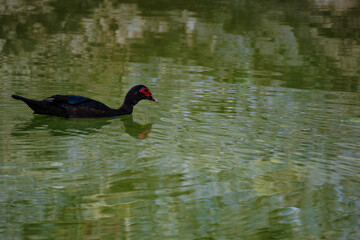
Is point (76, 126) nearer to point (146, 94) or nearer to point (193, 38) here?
point (146, 94)

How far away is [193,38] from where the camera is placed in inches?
720

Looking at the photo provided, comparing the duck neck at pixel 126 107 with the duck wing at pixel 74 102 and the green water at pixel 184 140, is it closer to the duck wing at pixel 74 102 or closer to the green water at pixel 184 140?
the green water at pixel 184 140

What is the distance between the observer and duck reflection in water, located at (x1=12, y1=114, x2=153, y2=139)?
28.4 feet

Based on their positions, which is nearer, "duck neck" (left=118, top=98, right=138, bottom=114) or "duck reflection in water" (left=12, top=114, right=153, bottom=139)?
"duck reflection in water" (left=12, top=114, right=153, bottom=139)

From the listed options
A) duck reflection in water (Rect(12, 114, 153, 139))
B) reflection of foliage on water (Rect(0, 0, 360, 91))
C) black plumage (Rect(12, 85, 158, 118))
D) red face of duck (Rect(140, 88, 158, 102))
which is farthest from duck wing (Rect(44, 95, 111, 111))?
reflection of foliage on water (Rect(0, 0, 360, 91))

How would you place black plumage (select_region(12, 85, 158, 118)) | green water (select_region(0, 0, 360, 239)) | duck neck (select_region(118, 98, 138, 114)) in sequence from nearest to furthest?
green water (select_region(0, 0, 360, 239))
black plumage (select_region(12, 85, 158, 118))
duck neck (select_region(118, 98, 138, 114))

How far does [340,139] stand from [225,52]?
7872 millimetres

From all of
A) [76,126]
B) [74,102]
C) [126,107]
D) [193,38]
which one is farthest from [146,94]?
[193,38]

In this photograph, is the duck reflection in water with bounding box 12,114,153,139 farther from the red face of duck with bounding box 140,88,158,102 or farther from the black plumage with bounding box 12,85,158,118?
the red face of duck with bounding box 140,88,158,102

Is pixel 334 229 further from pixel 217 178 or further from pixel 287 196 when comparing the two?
pixel 217 178

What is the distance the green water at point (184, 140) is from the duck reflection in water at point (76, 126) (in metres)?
0.03

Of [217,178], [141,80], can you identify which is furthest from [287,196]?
[141,80]

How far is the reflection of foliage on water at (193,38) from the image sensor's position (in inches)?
547

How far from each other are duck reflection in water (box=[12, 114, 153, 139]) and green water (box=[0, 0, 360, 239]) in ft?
0.09
